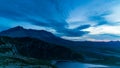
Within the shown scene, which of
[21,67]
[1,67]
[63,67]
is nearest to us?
[1,67]

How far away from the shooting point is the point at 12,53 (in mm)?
162625

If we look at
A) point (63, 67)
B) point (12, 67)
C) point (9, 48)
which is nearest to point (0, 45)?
point (9, 48)

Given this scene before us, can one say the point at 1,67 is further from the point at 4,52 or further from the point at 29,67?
the point at 4,52

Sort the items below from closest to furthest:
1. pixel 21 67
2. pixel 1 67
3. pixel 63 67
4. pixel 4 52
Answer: pixel 1 67 → pixel 21 67 → pixel 4 52 → pixel 63 67

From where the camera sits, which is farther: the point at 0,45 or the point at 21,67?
the point at 0,45

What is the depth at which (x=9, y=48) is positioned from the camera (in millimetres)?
162000

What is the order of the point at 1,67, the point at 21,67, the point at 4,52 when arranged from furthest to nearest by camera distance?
the point at 4,52, the point at 21,67, the point at 1,67

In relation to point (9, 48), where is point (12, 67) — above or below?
below

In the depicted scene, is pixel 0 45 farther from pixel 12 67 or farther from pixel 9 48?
pixel 12 67

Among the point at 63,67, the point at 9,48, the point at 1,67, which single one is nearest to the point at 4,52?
the point at 9,48

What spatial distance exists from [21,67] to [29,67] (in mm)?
7253

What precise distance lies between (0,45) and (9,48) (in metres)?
5.70

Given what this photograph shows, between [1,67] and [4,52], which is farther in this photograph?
[4,52]

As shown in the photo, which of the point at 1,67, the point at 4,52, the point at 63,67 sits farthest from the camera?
the point at 63,67
